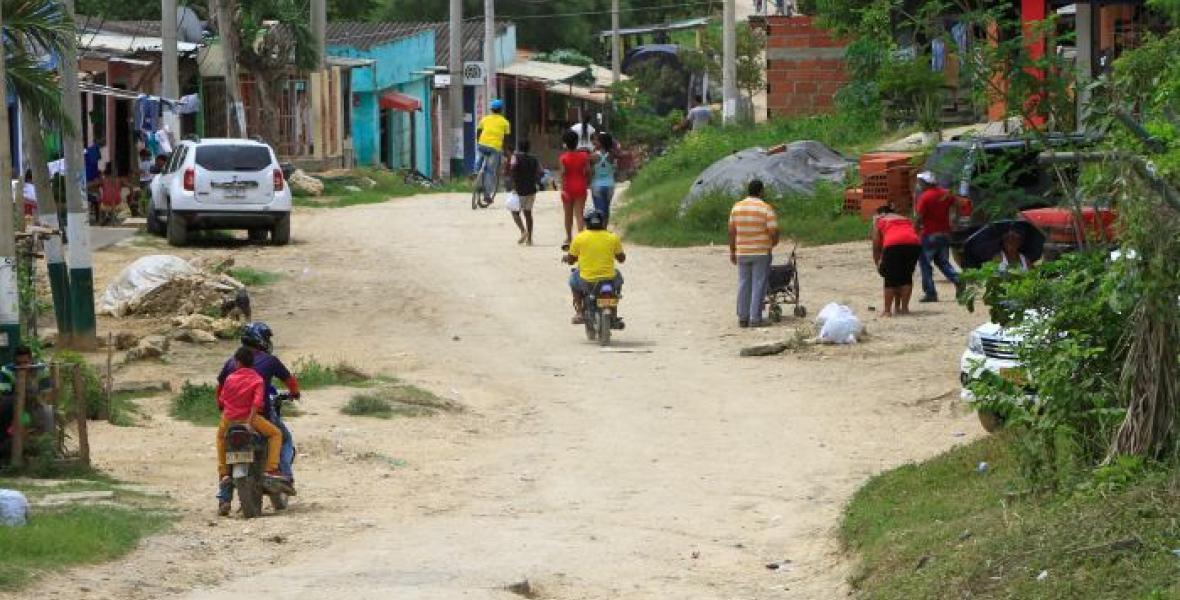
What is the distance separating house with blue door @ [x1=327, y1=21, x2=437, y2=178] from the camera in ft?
183

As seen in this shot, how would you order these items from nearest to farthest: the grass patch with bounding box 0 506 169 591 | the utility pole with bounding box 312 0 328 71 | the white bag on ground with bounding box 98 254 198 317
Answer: the grass patch with bounding box 0 506 169 591, the white bag on ground with bounding box 98 254 198 317, the utility pole with bounding box 312 0 328 71

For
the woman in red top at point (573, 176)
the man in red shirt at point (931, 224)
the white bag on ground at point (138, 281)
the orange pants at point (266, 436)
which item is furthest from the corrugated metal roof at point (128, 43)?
the orange pants at point (266, 436)

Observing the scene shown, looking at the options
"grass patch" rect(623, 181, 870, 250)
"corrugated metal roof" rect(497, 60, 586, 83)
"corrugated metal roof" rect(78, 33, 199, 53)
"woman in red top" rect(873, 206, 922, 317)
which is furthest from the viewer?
"corrugated metal roof" rect(497, 60, 586, 83)

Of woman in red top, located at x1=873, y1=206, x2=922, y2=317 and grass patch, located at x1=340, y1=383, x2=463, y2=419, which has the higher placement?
woman in red top, located at x1=873, y1=206, x2=922, y2=317

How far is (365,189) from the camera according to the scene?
44.0 m

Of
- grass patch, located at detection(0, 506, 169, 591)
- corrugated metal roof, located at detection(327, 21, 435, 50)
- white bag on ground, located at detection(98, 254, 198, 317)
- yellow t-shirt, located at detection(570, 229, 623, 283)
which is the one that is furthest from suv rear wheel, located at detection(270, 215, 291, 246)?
corrugated metal roof, located at detection(327, 21, 435, 50)

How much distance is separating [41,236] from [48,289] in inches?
273

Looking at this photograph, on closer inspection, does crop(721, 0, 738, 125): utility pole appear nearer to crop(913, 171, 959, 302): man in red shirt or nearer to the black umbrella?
the black umbrella

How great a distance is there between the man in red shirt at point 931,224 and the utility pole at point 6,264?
1103 centimetres

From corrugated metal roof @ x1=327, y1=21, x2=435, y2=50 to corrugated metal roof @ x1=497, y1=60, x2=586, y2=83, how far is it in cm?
294

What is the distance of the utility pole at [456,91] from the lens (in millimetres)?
51094

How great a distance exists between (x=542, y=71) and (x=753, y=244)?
43621 mm

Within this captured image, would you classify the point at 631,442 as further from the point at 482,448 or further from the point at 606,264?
the point at 606,264

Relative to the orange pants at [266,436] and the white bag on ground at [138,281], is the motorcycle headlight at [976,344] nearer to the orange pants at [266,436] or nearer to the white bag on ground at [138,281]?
the orange pants at [266,436]
